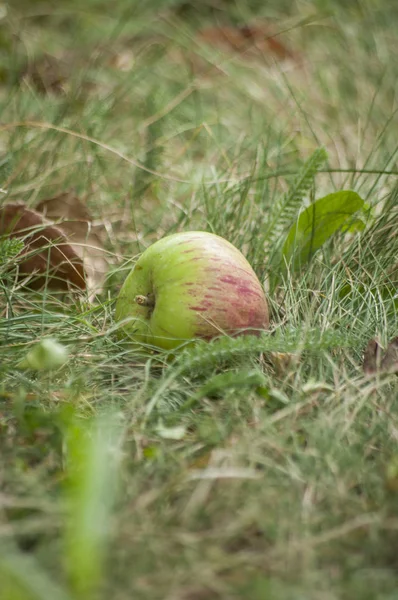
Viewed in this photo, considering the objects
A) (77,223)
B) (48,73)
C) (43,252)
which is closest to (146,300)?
(43,252)

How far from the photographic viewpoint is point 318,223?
2041 mm

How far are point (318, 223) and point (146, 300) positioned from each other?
59 cm

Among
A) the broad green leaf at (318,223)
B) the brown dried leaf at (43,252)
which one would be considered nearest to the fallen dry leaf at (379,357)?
the broad green leaf at (318,223)

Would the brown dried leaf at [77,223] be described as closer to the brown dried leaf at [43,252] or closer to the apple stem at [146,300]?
the brown dried leaf at [43,252]

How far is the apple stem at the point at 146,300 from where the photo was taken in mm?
1671

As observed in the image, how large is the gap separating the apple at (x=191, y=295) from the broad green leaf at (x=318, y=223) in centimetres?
33

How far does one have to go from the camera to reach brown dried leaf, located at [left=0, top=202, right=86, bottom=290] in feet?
6.54

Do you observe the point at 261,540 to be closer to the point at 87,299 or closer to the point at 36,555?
the point at 36,555

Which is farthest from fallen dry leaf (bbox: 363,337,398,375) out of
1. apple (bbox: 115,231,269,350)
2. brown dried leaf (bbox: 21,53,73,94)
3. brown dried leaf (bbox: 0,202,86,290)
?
brown dried leaf (bbox: 21,53,73,94)

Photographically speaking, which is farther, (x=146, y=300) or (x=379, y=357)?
(x=146, y=300)

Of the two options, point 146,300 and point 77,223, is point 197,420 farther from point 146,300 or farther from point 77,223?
point 77,223

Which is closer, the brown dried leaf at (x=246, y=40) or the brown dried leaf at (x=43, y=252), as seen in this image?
the brown dried leaf at (x=43, y=252)

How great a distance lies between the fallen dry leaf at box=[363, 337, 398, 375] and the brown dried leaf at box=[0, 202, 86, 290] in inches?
30.3

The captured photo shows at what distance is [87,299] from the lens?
1.89m
